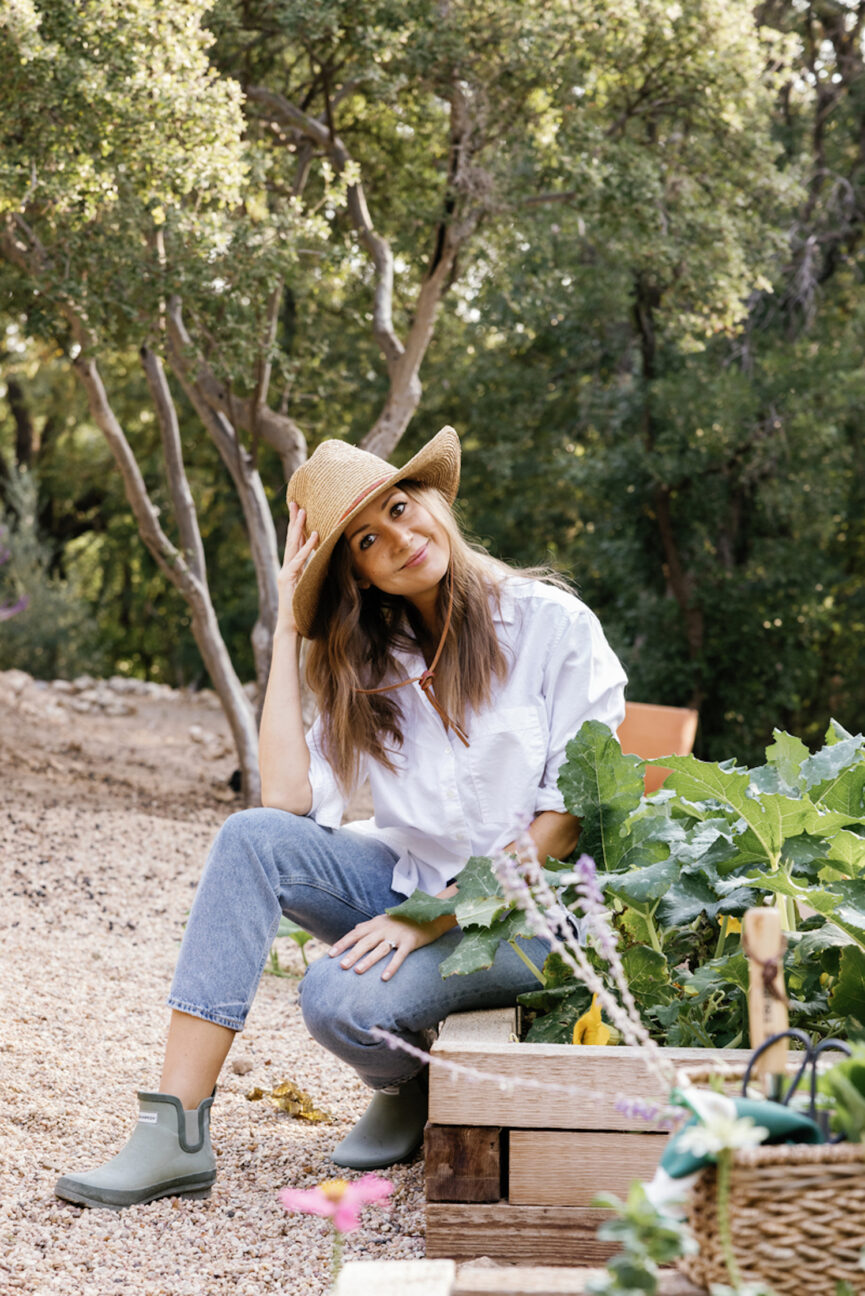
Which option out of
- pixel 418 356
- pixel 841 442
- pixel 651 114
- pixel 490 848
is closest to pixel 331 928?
pixel 490 848

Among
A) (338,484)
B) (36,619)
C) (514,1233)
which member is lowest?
(514,1233)

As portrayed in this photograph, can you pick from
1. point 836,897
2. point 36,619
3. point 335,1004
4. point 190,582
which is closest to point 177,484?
point 190,582

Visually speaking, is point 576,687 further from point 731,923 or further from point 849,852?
point 849,852

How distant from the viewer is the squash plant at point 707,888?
60.9 inches

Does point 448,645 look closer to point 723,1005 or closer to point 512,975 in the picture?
point 512,975

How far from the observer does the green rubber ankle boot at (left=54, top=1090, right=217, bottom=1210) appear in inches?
70.6

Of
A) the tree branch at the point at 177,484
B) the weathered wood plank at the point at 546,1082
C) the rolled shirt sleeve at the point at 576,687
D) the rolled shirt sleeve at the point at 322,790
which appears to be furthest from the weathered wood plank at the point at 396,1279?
the tree branch at the point at 177,484

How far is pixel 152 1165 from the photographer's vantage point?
1800 mm

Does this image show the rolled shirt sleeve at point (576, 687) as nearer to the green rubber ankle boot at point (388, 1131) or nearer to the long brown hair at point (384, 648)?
Answer: the long brown hair at point (384, 648)

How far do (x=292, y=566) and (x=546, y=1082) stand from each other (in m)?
1.07

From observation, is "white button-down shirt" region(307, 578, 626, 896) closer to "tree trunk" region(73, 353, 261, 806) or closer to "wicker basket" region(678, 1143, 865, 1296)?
"wicker basket" region(678, 1143, 865, 1296)

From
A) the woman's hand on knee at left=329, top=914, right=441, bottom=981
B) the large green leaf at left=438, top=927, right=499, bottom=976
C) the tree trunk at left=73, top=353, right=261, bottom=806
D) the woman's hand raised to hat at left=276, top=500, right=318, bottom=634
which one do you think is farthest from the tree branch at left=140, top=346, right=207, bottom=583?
the large green leaf at left=438, top=927, right=499, bottom=976

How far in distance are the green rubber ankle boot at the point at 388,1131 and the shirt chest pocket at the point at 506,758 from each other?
50 centimetres

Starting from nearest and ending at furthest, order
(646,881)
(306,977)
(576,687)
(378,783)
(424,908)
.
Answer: (646,881), (424,908), (306,977), (576,687), (378,783)
